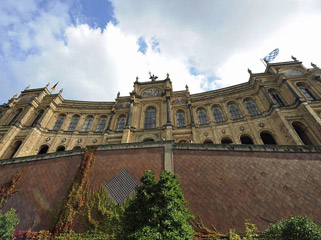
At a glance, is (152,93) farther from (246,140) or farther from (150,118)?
(246,140)

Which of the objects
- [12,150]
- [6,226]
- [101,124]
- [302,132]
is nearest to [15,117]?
[12,150]

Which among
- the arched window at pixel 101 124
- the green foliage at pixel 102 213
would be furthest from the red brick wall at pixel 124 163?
the arched window at pixel 101 124

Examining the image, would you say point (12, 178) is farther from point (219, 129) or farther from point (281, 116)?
point (281, 116)

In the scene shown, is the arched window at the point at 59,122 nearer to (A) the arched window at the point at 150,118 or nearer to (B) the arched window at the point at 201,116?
(A) the arched window at the point at 150,118

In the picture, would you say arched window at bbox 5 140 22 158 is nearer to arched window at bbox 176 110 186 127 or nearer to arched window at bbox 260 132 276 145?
arched window at bbox 176 110 186 127

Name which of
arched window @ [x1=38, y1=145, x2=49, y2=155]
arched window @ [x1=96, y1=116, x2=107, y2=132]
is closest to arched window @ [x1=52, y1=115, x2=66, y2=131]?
arched window @ [x1=38, y1=145, x2=49, y2=155]

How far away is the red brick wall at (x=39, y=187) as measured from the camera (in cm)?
769

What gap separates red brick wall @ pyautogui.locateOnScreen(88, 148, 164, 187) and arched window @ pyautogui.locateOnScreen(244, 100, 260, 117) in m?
15.5

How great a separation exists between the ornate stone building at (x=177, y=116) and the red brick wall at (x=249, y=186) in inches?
325

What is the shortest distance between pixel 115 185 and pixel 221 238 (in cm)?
585

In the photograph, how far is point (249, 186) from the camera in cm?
723

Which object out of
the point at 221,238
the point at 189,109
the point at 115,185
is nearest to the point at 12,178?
the point at 115,185

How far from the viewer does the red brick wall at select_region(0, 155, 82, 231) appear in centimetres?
769

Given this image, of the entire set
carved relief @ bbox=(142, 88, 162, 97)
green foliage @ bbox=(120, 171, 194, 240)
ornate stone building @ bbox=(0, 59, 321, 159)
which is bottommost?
green foliage @ bbox=(120, 171, 194, 240)
